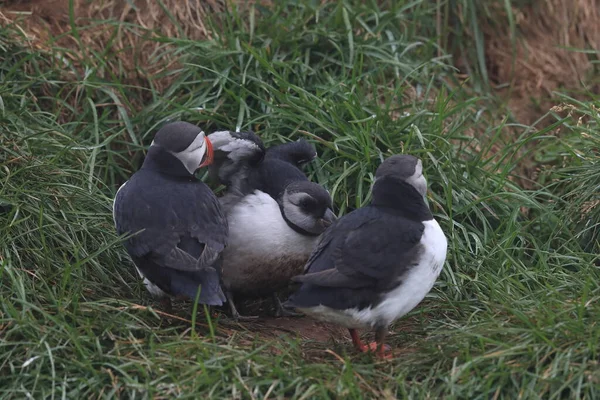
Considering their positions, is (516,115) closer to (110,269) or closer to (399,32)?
(399,32)

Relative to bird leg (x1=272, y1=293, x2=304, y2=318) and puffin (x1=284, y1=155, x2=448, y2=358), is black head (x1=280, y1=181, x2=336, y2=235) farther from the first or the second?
bird leg (x1=272, y1=293, x2=304, y2=318)

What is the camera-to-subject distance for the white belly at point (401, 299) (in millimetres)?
3969

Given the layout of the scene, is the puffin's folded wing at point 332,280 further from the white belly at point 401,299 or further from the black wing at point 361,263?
the white belly at point 401,299

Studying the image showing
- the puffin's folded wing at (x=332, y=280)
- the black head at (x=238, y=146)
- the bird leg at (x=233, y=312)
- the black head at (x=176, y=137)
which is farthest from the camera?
the black head at (x=238, y=146)

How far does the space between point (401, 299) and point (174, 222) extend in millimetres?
1030

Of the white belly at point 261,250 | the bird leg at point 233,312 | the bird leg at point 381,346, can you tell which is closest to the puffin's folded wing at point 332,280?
the bird leg at point 381,346

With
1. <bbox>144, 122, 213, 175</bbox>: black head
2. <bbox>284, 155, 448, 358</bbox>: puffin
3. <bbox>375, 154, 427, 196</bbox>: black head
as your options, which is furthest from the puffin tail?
<bbox>375, 154, 427, 196</bbox>: black head

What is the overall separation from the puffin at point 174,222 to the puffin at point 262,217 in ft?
0.67

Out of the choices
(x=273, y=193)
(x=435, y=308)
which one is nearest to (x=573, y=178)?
(x=435, y=308)

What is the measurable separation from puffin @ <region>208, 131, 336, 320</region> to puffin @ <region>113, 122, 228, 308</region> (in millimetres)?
205

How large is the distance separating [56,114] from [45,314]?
5.93 ft

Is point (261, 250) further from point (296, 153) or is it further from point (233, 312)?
point (296, 153)

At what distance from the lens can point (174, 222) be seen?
13.7ft

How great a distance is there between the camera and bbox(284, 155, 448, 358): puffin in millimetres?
3916
